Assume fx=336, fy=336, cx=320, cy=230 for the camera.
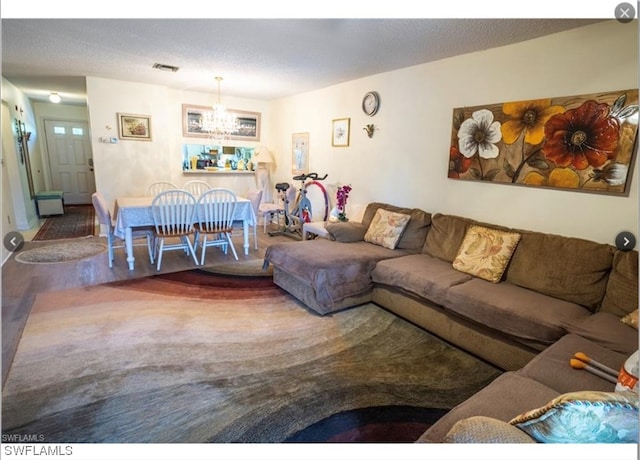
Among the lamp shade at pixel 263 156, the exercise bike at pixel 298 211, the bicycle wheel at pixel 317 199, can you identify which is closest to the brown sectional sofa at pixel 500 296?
the bicycle wheel at pixel 317 199

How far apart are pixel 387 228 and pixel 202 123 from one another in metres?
3.82

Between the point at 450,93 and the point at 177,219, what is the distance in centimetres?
298

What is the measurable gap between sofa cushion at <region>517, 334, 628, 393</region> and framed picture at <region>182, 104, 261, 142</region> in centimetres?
503

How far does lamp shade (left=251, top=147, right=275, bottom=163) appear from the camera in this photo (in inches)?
228

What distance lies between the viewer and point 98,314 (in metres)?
2.57

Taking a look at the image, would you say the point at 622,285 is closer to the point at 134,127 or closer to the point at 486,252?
the point at 486,252

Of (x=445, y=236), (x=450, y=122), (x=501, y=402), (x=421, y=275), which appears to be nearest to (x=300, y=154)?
(x=450, y=122)

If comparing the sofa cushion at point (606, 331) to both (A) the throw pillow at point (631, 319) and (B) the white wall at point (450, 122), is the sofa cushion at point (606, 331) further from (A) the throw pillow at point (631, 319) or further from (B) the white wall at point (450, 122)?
(B) the white wall at point (450, 122)

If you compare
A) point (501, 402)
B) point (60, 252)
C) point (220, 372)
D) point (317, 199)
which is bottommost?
point (220, 372)

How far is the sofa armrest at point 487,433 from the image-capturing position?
860 millimetres

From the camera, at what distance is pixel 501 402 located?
4.07ft

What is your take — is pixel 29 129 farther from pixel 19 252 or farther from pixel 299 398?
pixel 299 398

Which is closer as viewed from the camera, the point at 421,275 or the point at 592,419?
the point at 592,419

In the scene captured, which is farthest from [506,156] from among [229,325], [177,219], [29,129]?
[29,129]
